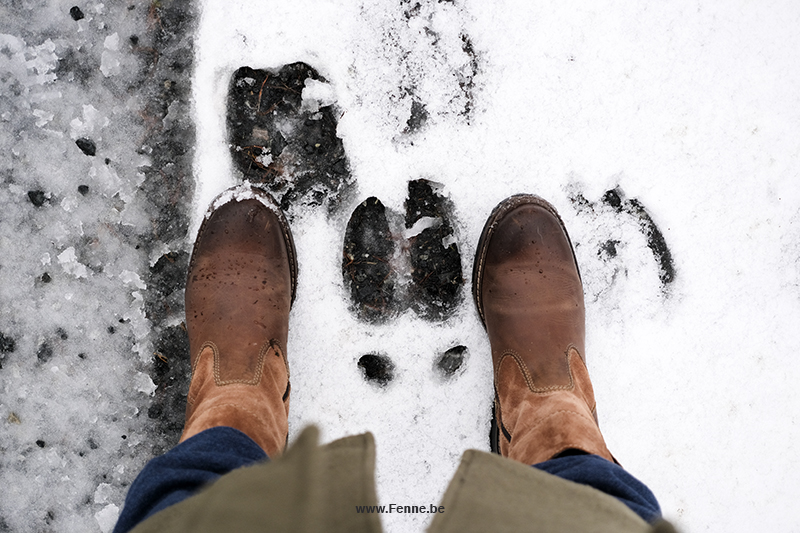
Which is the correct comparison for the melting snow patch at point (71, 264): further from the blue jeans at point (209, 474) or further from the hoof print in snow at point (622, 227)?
the hoof print in snow at point (622, 227)

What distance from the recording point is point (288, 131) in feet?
4.48

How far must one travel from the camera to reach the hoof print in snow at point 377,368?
143 cm

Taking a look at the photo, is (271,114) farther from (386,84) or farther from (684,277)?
(684,277)

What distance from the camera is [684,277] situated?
57.1 inches

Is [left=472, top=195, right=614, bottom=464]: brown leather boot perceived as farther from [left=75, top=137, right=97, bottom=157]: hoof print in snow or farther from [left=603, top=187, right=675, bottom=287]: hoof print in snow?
[left=75, top=137, right=97, bottom=157]: hoof print in snow

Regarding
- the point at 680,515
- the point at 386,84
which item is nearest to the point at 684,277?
the point at 680,515

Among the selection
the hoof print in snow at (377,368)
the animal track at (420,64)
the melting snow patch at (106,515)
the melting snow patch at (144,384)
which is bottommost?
the melting snow patch at (106,515)

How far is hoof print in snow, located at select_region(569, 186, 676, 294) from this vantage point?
4.66 feet

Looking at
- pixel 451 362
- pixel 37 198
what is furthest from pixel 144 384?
pixel 451 362

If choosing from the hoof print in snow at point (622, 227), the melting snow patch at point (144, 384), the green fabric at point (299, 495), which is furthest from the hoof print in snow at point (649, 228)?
the melting snow patch at point (144, 384)

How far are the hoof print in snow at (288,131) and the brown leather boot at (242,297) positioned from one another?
0.10m

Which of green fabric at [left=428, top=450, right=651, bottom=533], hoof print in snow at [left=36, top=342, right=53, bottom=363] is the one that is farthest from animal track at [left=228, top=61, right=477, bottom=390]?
hoof print in snow at [left=36, top=342, right=53, bottom=363]

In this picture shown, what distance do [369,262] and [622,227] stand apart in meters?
0.74

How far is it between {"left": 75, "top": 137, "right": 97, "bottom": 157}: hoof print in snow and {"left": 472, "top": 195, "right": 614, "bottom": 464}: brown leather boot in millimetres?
1112
